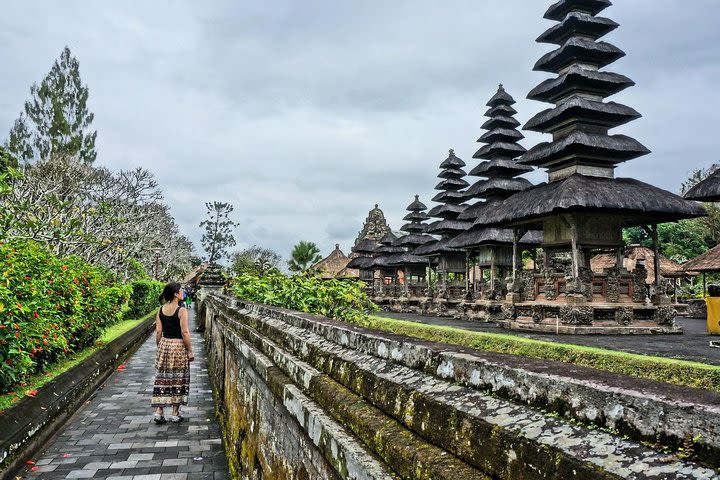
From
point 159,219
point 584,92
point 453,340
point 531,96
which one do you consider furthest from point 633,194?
point 159,219

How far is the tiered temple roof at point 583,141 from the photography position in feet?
48.1

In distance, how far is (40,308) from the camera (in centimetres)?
654

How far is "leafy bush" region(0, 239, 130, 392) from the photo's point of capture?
17.8 feet

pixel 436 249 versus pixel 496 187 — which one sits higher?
pixel 496 187

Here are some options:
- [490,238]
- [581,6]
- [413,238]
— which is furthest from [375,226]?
[581,6]

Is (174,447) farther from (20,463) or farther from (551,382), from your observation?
(551,382)

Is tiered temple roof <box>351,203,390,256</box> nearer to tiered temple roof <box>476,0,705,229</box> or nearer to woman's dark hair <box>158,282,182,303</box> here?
tiered temple roof <box>476,0,705,229</box>

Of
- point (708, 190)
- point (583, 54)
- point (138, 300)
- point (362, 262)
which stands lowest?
point (138, 300)

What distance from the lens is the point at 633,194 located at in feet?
48.6

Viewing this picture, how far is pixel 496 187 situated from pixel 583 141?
8.35 m

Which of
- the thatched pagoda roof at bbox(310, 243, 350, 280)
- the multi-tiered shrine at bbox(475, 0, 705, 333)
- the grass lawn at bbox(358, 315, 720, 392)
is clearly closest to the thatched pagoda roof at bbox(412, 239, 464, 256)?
the multi-tiered shrine at bbox(475, 0, 705, 333)

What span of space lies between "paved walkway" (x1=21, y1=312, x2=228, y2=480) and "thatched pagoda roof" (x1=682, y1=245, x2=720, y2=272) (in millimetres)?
22830

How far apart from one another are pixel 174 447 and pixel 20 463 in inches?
60.7

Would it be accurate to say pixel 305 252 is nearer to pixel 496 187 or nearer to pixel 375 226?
pixel 375 226
